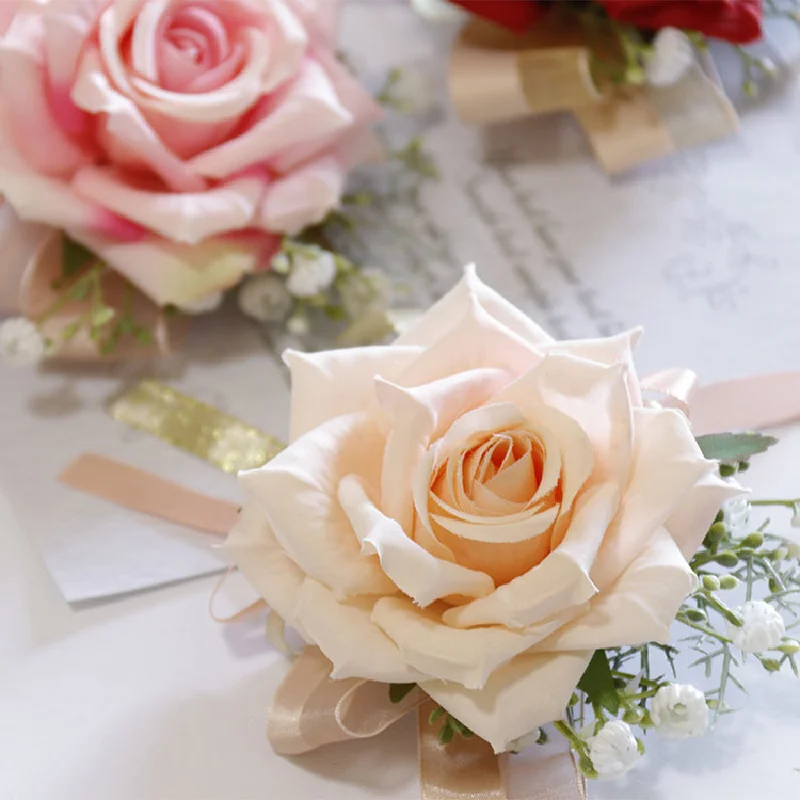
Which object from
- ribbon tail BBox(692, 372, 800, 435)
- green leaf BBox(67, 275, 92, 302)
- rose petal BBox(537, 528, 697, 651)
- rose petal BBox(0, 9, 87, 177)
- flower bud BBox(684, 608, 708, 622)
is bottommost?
ribbon tail BBox(692, 372, 800, 435)

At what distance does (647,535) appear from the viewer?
0.42 meters

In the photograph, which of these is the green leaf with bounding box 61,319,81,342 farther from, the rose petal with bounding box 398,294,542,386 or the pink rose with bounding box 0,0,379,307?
the rose petal with bounding box 398,294,542,386

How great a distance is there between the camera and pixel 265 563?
1.55 ft

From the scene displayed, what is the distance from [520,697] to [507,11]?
0.52m

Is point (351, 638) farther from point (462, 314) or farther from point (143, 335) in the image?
point (143, 335)

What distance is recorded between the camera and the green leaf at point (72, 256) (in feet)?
2.24

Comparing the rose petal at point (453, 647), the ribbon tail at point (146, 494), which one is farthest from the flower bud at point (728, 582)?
the ribbon tail at point (146, 494)

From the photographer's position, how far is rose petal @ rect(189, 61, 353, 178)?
633mm

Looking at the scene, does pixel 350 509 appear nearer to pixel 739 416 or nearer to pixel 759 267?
pixel 739 416

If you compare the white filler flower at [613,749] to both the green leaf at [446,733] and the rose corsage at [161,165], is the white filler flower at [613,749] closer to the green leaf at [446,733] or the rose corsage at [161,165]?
the green leaf at [446,733]

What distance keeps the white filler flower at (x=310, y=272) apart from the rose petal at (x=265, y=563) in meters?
0.23

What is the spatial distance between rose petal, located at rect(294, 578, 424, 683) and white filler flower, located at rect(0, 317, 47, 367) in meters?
0.31

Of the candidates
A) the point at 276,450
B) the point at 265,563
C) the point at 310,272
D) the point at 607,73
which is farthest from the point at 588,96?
the point at 265,563

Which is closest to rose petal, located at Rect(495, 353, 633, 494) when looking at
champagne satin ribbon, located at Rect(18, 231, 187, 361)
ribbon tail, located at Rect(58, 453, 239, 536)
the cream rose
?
the cream rose
